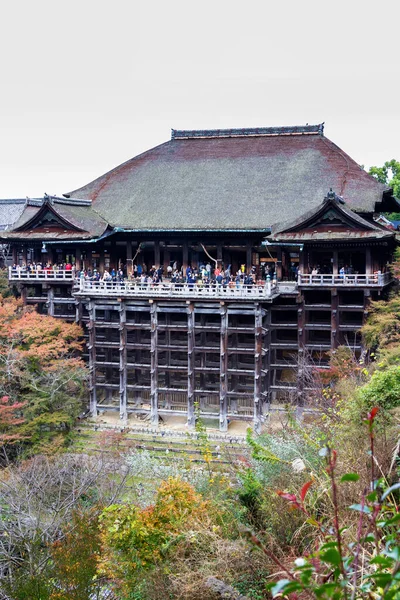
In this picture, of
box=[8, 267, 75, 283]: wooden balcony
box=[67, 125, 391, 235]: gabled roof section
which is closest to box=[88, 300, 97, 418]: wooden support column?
box=[8, 267, 75, 283]: wooden balcony

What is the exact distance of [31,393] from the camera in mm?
28938

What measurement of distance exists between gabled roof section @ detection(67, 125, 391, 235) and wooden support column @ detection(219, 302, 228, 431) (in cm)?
513

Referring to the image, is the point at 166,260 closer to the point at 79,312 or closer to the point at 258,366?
the point at 79,312

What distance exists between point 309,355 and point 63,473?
14.6 m

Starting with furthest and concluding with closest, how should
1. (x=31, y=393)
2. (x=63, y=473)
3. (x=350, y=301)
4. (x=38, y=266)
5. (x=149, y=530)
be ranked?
(x=38, y=266) → (x=350, y=301) → (x=31, y=393) → (x=63, y=473) → (x=149, y=530)

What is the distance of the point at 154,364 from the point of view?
3319 centimetres

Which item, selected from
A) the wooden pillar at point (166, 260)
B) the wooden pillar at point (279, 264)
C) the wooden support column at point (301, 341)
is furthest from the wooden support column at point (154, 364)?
the wooden support column at point (301, 341)

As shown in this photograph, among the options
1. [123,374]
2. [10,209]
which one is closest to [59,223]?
[123,374]

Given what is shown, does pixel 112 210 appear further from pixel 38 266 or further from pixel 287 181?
pixel 287 181

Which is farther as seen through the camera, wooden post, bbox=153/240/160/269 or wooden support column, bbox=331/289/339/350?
wooden post, bbox=153/240/160/269

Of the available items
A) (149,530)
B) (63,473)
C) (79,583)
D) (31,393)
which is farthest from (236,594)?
(31,393)

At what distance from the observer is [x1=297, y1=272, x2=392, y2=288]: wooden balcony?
29953mm

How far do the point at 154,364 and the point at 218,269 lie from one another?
653 centimetres

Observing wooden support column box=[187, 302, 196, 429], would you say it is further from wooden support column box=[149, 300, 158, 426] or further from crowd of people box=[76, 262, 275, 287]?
wooden support column box=[149, 300, 158, 426]
